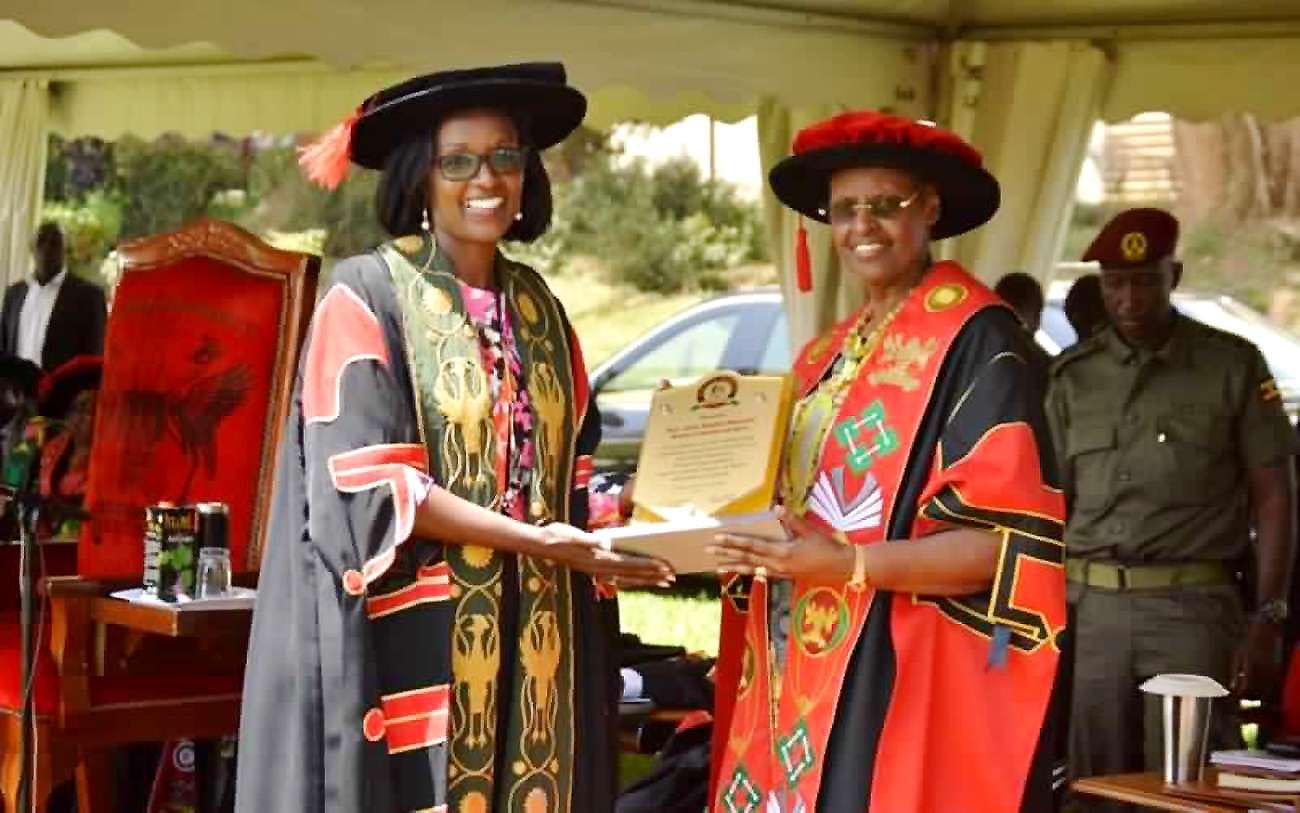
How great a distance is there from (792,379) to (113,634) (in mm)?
2116

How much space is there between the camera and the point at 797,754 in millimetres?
4277

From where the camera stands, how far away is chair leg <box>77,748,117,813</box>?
561 centimetres

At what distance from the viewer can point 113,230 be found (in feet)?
73.3

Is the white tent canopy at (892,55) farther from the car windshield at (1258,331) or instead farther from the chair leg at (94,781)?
the car windshield at (1258,331)

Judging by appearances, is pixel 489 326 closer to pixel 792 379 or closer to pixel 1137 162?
pixel 792 379

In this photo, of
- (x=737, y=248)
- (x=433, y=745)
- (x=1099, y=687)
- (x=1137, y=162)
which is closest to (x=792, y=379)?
(x=433, y=745)

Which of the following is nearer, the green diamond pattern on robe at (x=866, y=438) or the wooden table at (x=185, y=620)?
the green diamond pattern on robe at (x=866, y=438)

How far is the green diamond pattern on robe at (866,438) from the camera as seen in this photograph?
13.9 feet

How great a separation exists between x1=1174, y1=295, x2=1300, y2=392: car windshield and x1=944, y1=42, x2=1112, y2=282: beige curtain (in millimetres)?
6755

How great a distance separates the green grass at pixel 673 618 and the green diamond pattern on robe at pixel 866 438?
699 cm

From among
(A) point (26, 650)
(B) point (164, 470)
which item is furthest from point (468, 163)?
(B) point (164, 470)

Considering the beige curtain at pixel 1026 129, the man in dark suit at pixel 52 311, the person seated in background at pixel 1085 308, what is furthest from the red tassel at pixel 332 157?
the man in dark suit at pixel 52 311

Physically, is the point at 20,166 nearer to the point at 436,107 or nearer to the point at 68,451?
the point at 68,451

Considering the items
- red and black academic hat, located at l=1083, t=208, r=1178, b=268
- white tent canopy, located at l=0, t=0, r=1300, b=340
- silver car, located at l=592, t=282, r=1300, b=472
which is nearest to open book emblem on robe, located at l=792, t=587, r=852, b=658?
red and black academic hat, located at l=1083, t=208, r=1178, b=268
